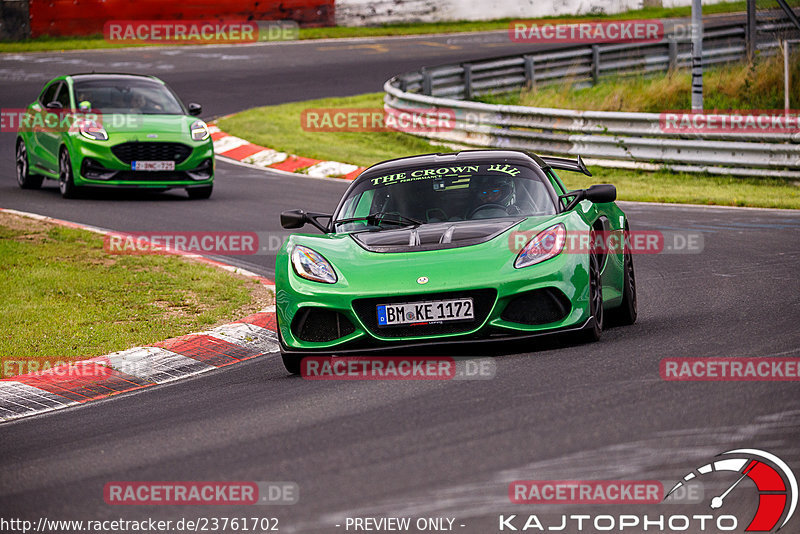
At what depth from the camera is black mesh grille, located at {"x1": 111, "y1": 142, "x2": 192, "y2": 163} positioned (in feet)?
57.4

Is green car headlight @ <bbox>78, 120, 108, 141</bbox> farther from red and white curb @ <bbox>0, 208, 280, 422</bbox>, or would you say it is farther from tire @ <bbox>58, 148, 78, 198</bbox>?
red and white curb @ <bbox>0, 208, 280, 422</bbox>

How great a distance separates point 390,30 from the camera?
141 feet

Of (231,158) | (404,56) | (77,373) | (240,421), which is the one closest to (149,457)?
(240,421)

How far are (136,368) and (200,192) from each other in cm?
968

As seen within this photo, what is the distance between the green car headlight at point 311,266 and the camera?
757cm

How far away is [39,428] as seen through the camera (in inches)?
272

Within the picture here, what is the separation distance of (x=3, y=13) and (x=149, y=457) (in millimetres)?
35752

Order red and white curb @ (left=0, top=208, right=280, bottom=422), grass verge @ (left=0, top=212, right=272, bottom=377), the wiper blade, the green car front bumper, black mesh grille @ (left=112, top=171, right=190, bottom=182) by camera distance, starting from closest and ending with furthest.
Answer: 1. red and white curb @ (left=0, top=208, right=280, bottom=422)
2. the wiper blade
3. grass verge @ (left=0, top=212, right=272, bottom=377)
4. the green car front bumper
5. black mesh grille @ (left=112, top=171, right=190, bottom=182)

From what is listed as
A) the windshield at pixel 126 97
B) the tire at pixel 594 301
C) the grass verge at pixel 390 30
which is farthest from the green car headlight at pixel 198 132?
the grass verge at pixel 390 30

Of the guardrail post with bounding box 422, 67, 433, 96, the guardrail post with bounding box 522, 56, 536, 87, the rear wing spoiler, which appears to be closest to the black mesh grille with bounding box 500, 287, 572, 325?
the rear wing spoiler

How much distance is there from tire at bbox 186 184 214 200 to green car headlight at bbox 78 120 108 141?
4.52 feet

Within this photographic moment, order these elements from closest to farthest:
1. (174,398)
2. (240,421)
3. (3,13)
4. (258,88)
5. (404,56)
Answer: (240,421)
(174,398)
(258,88)
(404,56)
(3,13)

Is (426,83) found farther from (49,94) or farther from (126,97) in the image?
(49,94)

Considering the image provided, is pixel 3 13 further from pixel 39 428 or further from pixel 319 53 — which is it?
pixel 39 428
